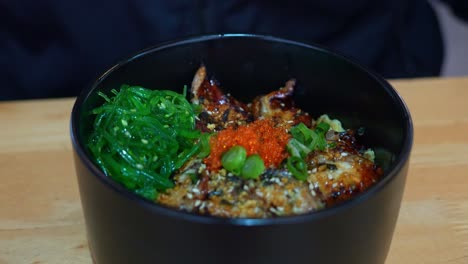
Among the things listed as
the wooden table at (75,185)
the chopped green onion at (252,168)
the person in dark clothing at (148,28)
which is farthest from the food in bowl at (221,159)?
the person in dark clothing at (148,28)

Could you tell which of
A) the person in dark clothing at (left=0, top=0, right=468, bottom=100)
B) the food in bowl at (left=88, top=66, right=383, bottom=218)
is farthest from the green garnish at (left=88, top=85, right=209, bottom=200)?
the person in dark clothing at (left=0, top=0, right=468, bottom=100)

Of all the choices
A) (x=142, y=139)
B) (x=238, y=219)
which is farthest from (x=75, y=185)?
(x=238, y=219)

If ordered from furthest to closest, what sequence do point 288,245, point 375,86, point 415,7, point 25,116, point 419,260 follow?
1. point 415,7
2. point 25,116
3. point 419,260
4. point 375,86
5. point 288,245

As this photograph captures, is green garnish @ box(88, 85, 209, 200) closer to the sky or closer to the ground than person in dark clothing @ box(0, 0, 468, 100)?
closer to the sky

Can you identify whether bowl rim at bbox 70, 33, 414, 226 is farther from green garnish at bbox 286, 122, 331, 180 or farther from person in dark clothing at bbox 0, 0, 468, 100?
person in dark clothing at bbox 0, 0, 468, 100

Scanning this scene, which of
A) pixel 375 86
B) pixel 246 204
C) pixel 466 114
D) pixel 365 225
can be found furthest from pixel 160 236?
pixel 466 114

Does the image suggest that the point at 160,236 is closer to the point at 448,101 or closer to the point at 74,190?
the point at 74,190

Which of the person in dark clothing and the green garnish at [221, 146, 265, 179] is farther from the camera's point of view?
the person in dark clothing
